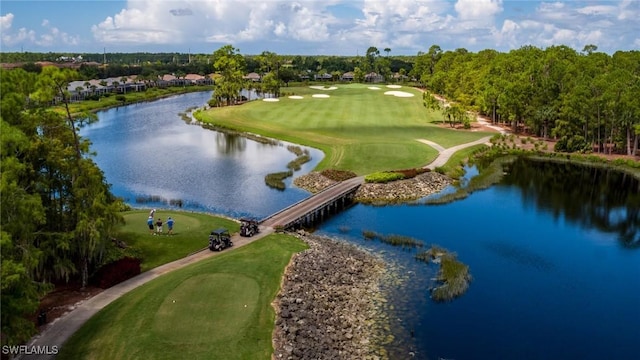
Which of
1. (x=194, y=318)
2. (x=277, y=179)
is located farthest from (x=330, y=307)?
(x=277, y=179)

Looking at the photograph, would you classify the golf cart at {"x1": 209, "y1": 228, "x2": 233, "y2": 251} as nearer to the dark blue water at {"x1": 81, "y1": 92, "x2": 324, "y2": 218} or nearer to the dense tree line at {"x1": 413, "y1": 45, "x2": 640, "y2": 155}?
the dark blue water at {"x1": 81, "y1": 92, "x2": 324, "y2": 218}

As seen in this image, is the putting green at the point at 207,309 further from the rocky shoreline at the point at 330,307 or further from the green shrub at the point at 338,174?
the green shrub at the point at 338,174

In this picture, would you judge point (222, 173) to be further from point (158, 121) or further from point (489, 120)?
point (489, 120)

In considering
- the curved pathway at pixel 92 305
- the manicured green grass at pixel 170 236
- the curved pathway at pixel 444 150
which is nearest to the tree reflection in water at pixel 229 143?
the curved pathway at pixel 444 150

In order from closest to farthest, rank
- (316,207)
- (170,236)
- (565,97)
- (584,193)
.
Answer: (170,236), (316,207), (584,193), (565,97)

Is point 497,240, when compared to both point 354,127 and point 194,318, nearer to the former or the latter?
point 194,318
